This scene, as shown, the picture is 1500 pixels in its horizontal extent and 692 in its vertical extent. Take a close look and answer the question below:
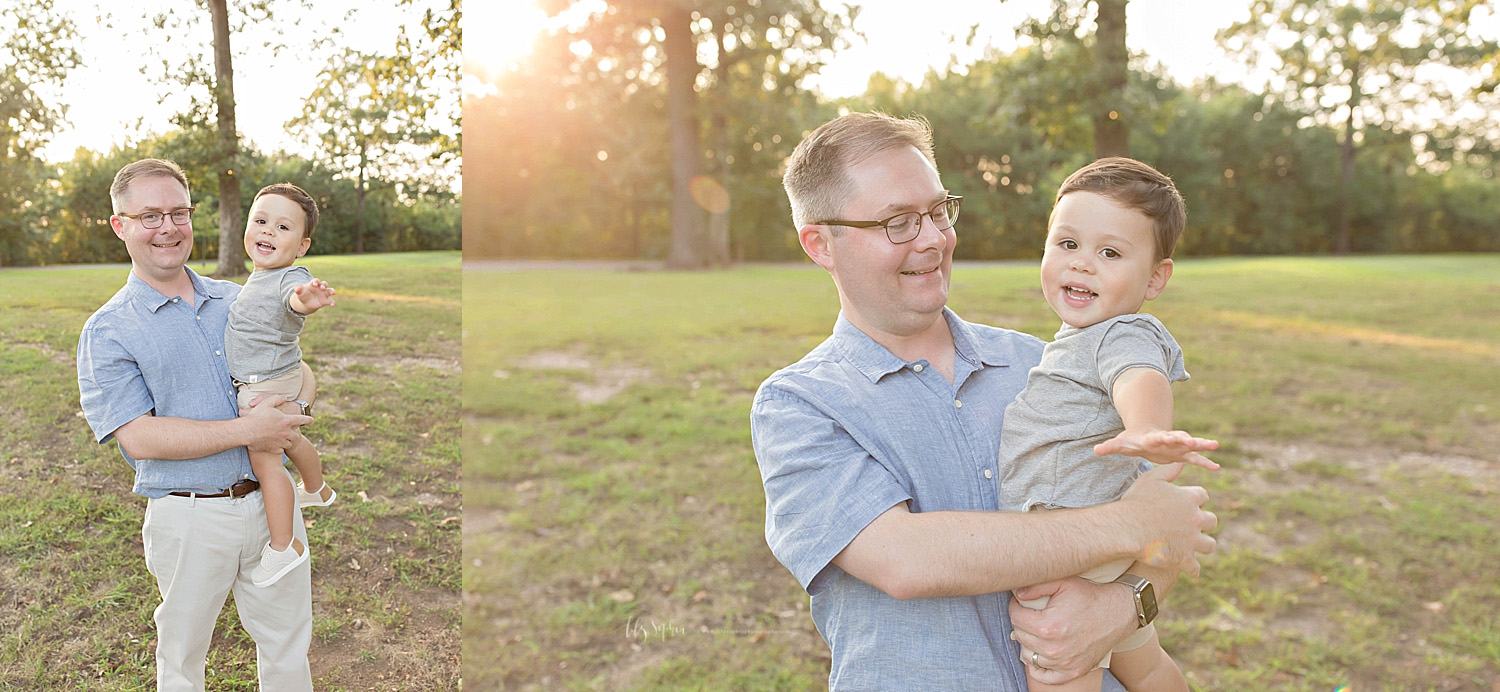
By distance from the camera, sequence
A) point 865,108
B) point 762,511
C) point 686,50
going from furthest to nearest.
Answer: point 865,108 < point 686,50 < point 762,511

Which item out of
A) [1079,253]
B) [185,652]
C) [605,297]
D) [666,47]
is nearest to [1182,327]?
[605,297]

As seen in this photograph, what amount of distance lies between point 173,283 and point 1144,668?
2095 millimetres

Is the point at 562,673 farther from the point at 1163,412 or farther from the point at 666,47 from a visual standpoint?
the point at 666,47

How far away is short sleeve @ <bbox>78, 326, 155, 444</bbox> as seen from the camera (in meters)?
1.71

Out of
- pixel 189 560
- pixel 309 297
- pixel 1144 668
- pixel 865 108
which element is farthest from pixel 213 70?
pixel 865 108

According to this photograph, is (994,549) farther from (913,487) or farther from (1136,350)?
(1136,350)

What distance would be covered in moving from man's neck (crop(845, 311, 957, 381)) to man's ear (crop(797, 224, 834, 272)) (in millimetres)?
139

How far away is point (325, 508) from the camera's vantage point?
221 cm

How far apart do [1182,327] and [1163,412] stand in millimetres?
11013

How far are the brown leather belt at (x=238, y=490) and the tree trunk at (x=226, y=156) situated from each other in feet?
1.34

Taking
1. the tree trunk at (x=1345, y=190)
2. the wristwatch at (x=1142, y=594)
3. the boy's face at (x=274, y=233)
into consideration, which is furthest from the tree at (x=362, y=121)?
the tree trunk at (x=1345, y=190)

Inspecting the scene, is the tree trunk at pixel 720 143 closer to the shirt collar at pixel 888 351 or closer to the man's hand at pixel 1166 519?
the shirt collar at pixel 888 351

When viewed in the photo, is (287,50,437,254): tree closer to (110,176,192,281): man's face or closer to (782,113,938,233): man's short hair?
(110,176,192,281): man's face

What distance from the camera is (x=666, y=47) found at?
2172 cm
